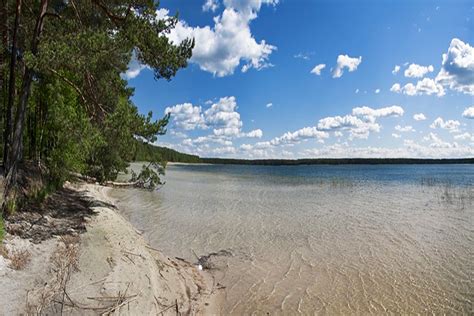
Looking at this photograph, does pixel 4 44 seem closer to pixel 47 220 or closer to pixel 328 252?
pixel 47 220

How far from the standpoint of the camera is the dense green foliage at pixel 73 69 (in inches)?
309

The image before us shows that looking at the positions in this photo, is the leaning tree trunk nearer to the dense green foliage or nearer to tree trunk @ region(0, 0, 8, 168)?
the dense green foliage

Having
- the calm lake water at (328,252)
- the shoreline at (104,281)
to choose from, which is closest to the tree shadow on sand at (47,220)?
the shoreline at (104,281)

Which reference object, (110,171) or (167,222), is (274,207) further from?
(110,171)

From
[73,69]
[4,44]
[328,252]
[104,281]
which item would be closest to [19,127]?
[73,69]

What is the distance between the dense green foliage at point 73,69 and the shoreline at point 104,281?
2729 millimetres

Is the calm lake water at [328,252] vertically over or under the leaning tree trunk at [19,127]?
under

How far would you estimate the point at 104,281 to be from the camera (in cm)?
529

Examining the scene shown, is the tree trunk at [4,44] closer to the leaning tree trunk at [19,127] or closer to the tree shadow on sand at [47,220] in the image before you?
the leaning tree trunk at [19,127]

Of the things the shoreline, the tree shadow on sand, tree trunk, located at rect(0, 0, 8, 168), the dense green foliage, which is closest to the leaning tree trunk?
the dense green foliage

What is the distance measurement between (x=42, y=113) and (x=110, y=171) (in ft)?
20.1

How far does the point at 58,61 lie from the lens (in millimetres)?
7332

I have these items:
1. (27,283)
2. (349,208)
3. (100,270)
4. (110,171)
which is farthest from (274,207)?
(27,283)

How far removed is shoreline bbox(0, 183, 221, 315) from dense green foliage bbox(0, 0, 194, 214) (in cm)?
273
